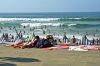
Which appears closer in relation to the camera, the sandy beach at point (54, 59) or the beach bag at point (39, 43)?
the sandy beach at point (54, 59)

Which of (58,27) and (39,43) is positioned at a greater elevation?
(39,43)

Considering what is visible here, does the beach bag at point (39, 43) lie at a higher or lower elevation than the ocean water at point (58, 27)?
higher

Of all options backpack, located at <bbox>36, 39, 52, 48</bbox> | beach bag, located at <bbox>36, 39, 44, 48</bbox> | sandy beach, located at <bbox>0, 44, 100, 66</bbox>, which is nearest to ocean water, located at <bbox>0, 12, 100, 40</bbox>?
backpack, located at <bbox>36, 39, 52, 48</bbox>

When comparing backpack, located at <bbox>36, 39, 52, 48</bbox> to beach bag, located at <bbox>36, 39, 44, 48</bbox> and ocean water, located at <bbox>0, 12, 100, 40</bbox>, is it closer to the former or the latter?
beach bag, located at <bbox>36, 39, 44, 48</bbox>

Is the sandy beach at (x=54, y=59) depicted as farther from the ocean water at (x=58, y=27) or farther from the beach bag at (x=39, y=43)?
the ocean water at (x=58, y=27)

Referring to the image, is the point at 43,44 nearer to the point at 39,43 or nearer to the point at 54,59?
the point at 39,43

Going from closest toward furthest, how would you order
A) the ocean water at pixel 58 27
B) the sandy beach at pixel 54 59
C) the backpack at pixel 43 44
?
the sandy beach at pixel 54 59, the backpack at pixel 43 44, the ocean water at pixel 58 27

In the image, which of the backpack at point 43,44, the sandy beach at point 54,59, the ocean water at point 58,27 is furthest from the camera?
A: the ocean water at point 58,27

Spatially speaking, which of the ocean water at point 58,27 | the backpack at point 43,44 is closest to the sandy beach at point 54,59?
the backpack at point 43,44

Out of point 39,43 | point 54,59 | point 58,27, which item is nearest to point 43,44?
point 39,43

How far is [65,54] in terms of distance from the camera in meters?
11.2

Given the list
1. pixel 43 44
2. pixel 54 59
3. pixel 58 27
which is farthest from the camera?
pixel 58 27

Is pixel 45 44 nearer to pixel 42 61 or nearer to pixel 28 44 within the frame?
pixel 28 44

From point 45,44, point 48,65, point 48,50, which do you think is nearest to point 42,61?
point 48,65
